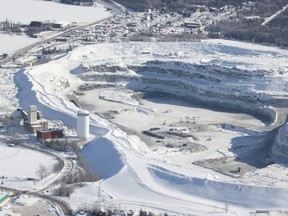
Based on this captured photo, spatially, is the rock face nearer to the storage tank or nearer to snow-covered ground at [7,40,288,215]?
snow-covered ground at [7,40,288,215]

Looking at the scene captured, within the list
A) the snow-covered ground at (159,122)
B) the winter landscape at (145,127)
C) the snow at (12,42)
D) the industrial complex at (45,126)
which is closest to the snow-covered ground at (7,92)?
the winter landscape at (145,127)

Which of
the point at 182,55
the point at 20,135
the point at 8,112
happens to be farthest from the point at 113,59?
the point at 20,135

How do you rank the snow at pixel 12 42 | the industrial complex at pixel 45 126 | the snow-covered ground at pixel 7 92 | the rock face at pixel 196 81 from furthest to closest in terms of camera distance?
1. the snow at pixel 12 42
2. the rock face at pixel 196 81
3. the snow-covered ground at pixel 7 92
4. the industrial complex at pixel 45 126

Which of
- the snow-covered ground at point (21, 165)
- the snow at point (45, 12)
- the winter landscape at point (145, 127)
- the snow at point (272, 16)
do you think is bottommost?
the snow-covered ground at point (21, 165)

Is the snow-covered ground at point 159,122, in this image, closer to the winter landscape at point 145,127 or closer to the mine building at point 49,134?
the winter landscape at point 145,127

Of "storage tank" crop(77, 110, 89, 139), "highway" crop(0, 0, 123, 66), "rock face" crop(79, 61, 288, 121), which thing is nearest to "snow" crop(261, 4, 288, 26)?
"highway" crop(0, 0, 123, 66)

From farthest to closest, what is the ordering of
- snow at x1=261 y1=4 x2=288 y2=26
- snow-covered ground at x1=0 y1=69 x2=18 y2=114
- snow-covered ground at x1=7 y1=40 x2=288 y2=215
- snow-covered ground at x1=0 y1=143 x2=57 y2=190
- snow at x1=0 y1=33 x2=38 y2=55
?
snow at x1=261 y1=4 x2=288 y2=26 → snow at x1=0 y1=33 x2=38 y2=55 → snow-covered ground at x1=0 y1=69 x2=18 y2=114 → snow-covered ground at x1=0 y1=143 x2=57 y2=190 → snow-covered ground at x1=7 y1=40 x2=288 y2=215
